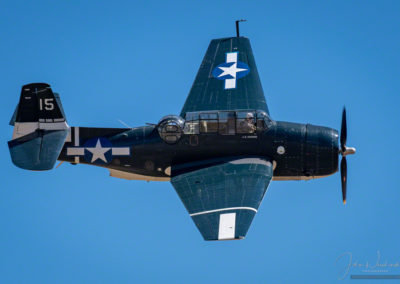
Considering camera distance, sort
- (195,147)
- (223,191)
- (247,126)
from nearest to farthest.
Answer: (223,191), (247,126), (195,147)

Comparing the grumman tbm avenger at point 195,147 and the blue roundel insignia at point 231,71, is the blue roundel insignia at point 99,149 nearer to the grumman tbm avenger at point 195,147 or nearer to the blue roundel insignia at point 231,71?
the grumman tbm avenger at point 195,147

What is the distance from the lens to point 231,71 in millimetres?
36031

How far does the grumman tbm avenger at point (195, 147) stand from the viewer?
106 ft

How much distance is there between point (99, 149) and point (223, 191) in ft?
15.4

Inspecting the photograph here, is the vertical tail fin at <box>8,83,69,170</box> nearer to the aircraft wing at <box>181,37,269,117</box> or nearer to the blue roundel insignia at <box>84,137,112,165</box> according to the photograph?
the blue roundel insignia at <box>84,137,112,165</box>

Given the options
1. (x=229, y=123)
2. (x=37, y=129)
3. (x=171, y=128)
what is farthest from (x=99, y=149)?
(x=229, y=123)

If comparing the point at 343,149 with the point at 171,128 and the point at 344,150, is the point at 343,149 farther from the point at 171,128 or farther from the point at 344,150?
the point at 171,128

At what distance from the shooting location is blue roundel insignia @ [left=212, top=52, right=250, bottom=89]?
3553cm

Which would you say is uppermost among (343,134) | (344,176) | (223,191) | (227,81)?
(227,81)

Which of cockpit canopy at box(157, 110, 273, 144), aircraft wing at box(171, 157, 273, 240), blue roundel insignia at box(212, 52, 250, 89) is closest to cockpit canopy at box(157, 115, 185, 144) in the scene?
cockpit canopy at box(157, 110, 273, 144)

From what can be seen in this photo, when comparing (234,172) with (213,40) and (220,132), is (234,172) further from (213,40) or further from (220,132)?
(213,40)

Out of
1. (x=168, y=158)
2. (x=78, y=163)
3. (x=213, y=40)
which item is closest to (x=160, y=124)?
(x=168, y=158)

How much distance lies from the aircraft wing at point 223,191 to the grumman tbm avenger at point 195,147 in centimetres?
3

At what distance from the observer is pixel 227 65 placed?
119 ft
